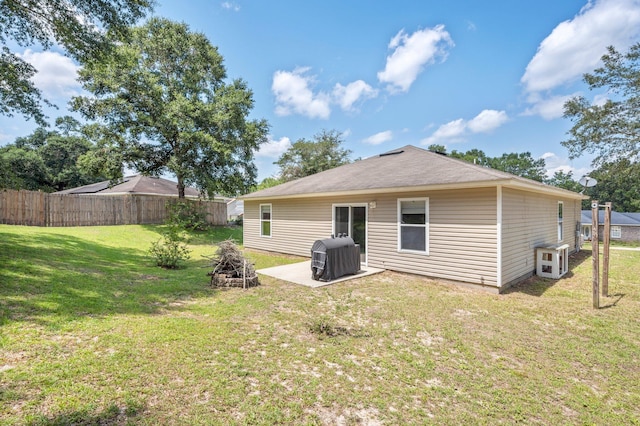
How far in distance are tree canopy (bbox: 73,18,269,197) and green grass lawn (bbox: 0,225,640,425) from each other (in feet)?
39.0

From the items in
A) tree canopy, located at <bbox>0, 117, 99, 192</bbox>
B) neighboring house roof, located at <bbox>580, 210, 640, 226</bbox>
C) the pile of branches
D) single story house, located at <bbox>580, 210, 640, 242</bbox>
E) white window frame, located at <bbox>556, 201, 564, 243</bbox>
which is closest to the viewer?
the pile of branches

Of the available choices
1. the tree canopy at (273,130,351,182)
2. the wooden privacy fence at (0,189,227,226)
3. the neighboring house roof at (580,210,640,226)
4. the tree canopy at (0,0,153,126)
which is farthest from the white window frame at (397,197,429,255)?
the neighboring house roof at (580,210,640,226)

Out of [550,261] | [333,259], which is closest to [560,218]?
[550,261]

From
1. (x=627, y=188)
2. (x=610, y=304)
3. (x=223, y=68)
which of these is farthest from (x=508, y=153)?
(x=610, y=304)

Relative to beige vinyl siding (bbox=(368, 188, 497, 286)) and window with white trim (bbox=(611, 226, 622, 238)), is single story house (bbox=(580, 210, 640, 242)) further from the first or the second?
beige vinyl siding (bbox=(368, 188, 497, 286))

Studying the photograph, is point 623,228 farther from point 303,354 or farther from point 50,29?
point 50,29

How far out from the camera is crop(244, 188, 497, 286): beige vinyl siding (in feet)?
20.9

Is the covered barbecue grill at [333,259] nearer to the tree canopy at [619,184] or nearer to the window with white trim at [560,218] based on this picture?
the window with white trim at [560,218]

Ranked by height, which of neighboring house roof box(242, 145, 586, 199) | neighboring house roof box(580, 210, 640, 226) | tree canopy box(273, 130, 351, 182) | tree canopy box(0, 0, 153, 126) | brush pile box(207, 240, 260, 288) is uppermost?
tree canopy box(273, 130, 351, 182)

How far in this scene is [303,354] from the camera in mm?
Answer: 3486

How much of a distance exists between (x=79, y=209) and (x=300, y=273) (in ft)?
47.0

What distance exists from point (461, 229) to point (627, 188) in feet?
177

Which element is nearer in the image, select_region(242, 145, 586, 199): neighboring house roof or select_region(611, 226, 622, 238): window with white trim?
select_region(242, 145, 586, 199): neighboring house roof

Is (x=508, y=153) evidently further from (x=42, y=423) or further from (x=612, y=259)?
(x=42, y=423)
